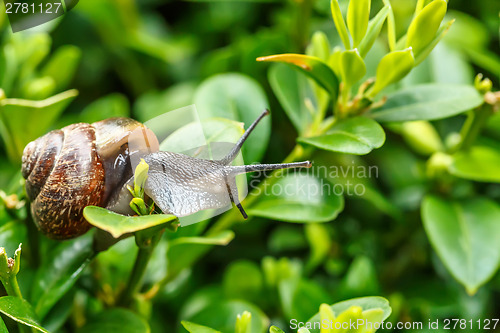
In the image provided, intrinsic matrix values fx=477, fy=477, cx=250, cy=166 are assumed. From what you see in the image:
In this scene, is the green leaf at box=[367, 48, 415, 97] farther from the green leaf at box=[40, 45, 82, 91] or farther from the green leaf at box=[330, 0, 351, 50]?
the green leaf at box=[40, 45, 82, 91]

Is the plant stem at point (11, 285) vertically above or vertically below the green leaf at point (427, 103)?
below

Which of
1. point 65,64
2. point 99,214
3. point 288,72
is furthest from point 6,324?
point 288,72

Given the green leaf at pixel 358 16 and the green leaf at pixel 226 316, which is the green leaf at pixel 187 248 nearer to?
the green leaf at pixel 226 316

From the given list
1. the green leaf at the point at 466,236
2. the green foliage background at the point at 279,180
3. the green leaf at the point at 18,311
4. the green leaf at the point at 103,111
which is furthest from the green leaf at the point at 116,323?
the green leaf at the point at 466,236

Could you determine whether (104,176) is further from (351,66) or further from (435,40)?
(435,40)

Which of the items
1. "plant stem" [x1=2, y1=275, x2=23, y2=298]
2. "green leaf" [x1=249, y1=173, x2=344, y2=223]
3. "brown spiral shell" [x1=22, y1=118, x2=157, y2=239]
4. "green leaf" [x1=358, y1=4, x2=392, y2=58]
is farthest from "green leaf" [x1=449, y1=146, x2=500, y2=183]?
"plant stem" [x1=2, y1=275, x2=23, y2=298]

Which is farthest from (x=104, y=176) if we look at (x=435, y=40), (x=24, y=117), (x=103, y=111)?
(x=435, y=40)
